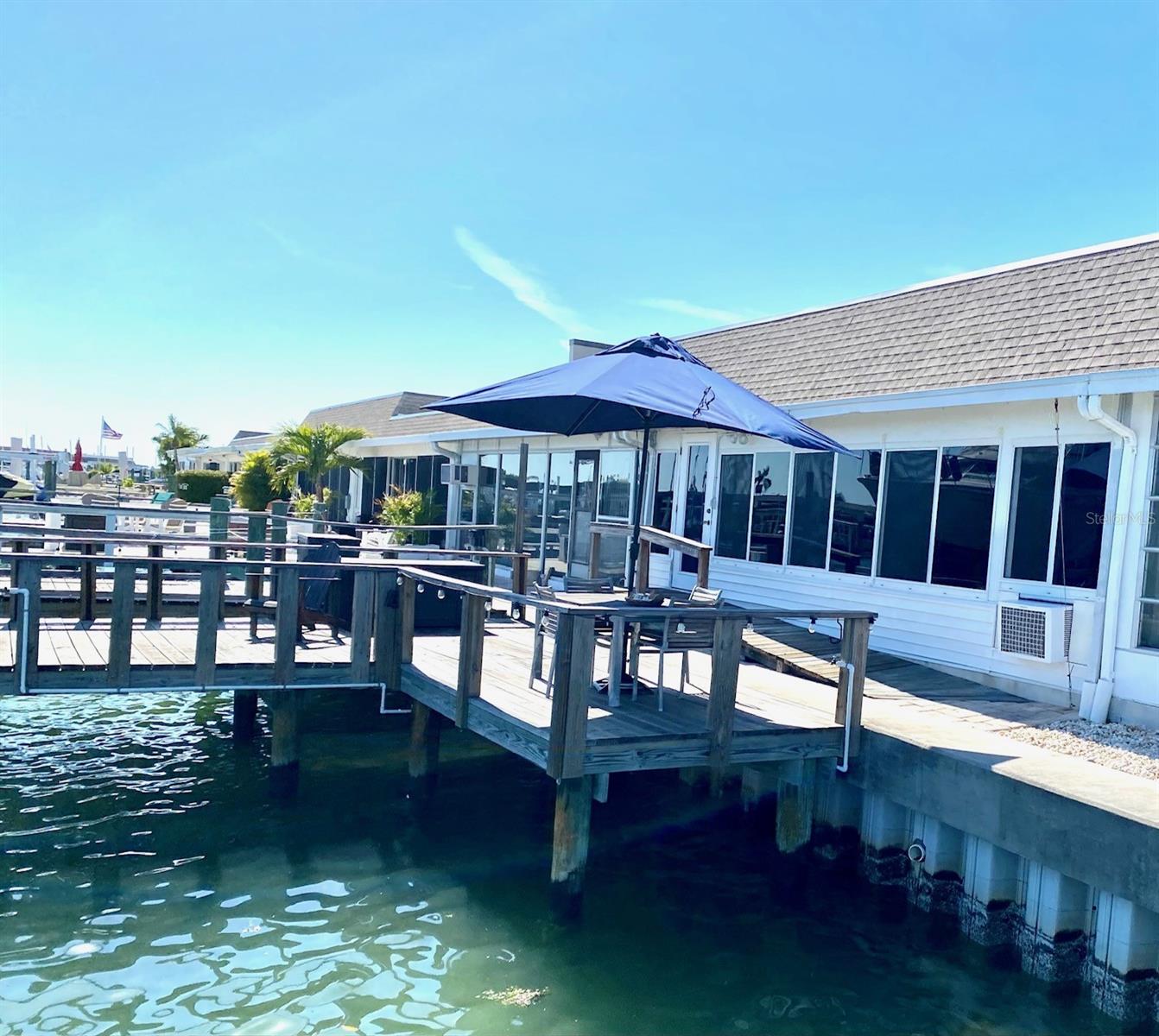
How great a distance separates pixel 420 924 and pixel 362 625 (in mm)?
2354

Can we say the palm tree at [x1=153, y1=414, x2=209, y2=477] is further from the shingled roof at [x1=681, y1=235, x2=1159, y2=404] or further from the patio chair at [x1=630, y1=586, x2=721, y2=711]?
the patio chair at [x1=630, y1=586, x2=721, y2=711]

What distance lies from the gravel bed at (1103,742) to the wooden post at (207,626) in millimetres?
5642

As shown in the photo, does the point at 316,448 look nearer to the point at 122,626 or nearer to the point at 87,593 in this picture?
the point at 87,593

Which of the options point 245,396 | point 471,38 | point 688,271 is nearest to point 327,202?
point 471,38

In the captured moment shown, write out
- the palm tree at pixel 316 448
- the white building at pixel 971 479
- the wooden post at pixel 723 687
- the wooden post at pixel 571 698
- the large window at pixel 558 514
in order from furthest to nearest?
the palm tree at pixel 316 448, the large window at pixel 558 514, the white building at pixel 971 479, the wooden post at pixel 723 687, the wooden post at pixel 571 698

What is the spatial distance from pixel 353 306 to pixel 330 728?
25013 mm

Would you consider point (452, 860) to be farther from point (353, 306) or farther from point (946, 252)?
point (353, 306)

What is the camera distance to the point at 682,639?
5.91 meters

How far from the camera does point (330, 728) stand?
359 inches

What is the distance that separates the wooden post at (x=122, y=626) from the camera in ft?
20.0

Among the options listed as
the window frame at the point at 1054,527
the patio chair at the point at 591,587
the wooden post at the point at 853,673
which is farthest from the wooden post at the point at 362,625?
the window frame at the point at 1054,527

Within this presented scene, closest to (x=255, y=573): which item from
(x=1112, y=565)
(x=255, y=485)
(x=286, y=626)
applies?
(x=286, y=626)

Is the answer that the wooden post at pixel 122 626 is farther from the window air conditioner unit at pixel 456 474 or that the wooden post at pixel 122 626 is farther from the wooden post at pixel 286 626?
the window air conditioner unit at pixel 456 474

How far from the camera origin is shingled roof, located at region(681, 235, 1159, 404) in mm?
7441
